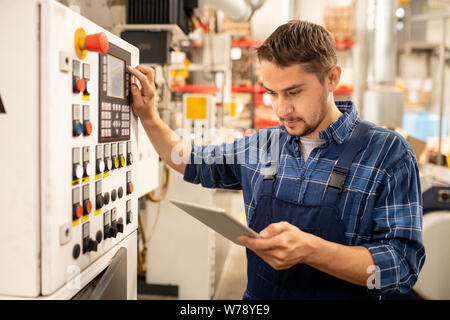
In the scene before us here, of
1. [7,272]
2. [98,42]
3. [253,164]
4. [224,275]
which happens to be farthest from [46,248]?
[224,275]

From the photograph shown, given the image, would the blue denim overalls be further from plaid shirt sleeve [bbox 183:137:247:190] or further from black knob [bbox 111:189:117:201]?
black knob [bbox 111:189:117:201]

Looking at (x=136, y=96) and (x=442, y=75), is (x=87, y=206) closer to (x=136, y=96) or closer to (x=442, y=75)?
(x=136, y=96)

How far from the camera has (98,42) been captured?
807 millimetres

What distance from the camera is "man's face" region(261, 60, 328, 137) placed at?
1.14 meters

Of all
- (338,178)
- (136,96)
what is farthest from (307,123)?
(136,96)

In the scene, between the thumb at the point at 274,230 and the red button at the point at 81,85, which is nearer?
the red button at the point at 81,85

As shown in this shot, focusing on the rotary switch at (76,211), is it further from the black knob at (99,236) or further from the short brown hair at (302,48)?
the short brown hair at (302,48)

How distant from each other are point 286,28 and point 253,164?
0.47 m

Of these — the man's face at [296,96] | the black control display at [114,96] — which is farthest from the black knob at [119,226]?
the man's face at [296,96]

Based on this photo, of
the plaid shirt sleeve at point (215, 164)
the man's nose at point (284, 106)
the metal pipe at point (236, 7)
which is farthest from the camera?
the metal pipe at point (236, 7)

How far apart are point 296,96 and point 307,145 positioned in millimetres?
193

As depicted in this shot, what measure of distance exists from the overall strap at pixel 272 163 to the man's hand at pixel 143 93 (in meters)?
0.42

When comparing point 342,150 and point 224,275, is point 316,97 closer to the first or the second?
point 342,150

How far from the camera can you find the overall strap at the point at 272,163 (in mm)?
1251
